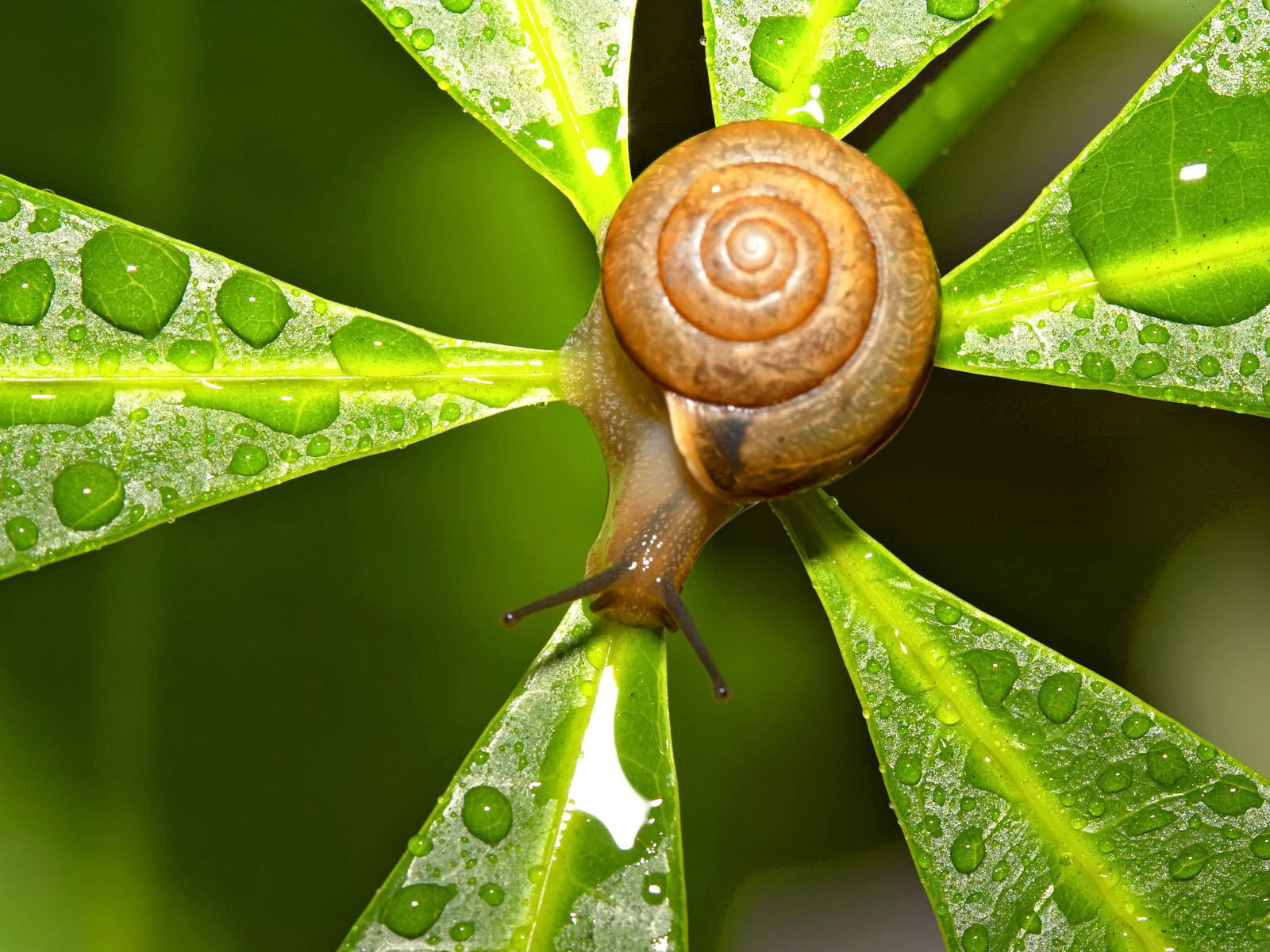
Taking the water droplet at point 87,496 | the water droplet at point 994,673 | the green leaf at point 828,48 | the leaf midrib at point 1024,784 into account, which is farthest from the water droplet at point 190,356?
the water droplet at point 994,673

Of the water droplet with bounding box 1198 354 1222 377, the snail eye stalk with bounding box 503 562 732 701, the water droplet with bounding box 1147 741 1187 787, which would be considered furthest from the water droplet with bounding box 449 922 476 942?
the water droplet with bounding box 1198 354 1222 377

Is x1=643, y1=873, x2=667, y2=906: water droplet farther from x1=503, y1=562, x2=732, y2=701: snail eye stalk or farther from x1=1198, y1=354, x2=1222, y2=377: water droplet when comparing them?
x1=1198, y1=354, x2=1222, y2=377: water droplet

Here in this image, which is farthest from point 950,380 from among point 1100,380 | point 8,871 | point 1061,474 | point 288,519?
point 8,871

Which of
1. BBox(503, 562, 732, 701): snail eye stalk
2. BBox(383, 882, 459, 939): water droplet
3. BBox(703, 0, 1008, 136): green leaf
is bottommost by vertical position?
BBox(383, 882, 459, 939): water droplet

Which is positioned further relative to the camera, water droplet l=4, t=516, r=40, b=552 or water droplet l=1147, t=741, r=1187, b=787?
water droplet l=1147, t=741, r=1187, b=787

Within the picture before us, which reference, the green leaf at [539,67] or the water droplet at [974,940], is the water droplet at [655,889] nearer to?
the water droplet at [974,940]

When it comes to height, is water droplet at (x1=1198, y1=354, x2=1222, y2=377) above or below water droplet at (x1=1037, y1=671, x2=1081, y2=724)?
above
